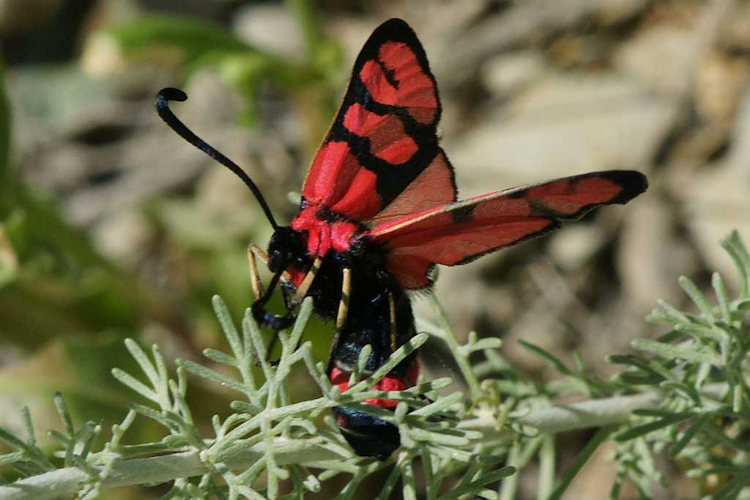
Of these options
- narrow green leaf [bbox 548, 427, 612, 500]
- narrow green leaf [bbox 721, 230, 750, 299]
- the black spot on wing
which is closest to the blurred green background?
narrow green leaf [bbox 548, 427, 612, 500]

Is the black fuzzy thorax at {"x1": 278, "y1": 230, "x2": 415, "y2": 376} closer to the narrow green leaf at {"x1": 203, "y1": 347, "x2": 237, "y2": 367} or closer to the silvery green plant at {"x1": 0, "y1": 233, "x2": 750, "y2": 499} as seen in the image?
the silvery green plant at {"x1": 0, "y1": 233, "x2": 750, "y2": 499}

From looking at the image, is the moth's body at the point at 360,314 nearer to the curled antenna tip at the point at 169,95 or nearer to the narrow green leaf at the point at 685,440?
the curled antenna tip at the point at 169,95

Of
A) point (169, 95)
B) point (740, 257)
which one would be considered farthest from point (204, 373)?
point (740, 257)

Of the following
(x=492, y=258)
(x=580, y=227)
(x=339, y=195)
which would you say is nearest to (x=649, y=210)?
(x=580, y=227)

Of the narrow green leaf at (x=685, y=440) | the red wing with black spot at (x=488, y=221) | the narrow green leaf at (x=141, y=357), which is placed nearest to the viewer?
the red wing with black spot at (x=488, y=221)

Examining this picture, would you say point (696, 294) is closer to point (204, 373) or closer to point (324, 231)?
point (324, 231)

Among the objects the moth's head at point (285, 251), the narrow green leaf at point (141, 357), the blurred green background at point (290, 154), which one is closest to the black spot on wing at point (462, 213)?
the moth's head at point (285, 251)
